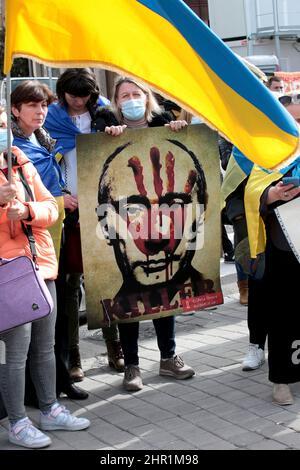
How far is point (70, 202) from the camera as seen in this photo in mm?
5070

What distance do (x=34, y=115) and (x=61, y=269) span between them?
0.97 m

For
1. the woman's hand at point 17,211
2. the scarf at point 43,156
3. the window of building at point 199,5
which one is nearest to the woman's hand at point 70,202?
the scarf at point 43,156

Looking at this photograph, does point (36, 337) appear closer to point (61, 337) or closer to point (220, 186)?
point (61, 337)

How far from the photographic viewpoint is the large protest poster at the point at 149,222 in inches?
194

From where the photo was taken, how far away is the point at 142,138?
199 inches

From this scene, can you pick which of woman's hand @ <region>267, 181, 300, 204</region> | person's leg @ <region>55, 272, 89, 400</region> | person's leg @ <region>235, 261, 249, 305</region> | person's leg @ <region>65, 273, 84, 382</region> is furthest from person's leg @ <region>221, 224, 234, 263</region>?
woman's hand @ <region>267, 181, 300, 204</region>

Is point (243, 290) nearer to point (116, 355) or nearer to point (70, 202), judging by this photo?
point (116, 355)

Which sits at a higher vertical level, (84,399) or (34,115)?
(34,115)

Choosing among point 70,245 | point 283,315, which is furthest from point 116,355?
point 283,315

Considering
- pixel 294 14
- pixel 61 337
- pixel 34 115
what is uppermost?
pixel 294 14

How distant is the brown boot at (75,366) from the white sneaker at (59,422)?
34.1 inches

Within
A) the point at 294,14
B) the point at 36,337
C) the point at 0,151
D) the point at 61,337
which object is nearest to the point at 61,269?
the point at 61,337

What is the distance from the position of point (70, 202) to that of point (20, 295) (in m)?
1.11

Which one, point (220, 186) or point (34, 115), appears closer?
point (34, 115)
